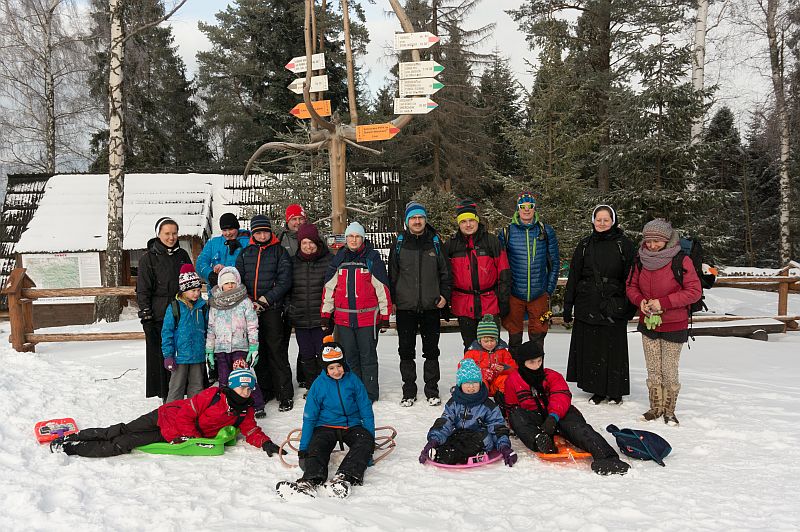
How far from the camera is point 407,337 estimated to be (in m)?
5.91

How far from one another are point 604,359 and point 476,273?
1611mm

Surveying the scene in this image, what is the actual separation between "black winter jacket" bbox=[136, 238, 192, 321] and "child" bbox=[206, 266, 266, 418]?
1.72 feet

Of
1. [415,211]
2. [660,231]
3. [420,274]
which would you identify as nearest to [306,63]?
[415,211]

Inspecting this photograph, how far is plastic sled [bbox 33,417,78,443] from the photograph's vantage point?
457cm

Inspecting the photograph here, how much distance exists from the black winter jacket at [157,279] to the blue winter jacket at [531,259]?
3474 mm

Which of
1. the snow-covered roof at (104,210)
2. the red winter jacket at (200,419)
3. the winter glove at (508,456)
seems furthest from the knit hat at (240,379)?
the snow-covered roof at (104,210)

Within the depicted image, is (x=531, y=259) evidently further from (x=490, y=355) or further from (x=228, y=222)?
(x=228, y=222)

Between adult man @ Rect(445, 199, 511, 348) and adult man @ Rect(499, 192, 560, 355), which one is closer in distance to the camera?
adult man @ Rect(445, 199, 511, 348)

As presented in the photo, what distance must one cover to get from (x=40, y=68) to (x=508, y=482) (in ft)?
74.3

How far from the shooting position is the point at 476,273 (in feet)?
19.0

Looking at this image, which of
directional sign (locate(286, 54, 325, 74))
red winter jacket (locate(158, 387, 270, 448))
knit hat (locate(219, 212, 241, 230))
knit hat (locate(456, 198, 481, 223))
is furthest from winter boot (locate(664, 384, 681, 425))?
directional sign (locate(286, 54, 325, 74))

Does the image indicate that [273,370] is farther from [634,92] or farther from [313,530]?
[634,92]

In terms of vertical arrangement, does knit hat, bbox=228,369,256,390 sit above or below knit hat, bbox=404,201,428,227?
below

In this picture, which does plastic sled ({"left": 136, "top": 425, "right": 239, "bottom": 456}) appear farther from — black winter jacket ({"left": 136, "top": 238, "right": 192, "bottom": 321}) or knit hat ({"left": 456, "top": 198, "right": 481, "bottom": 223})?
knit hat ({"left": 456, "top": 198, "right": 481, "bottom": 223})
